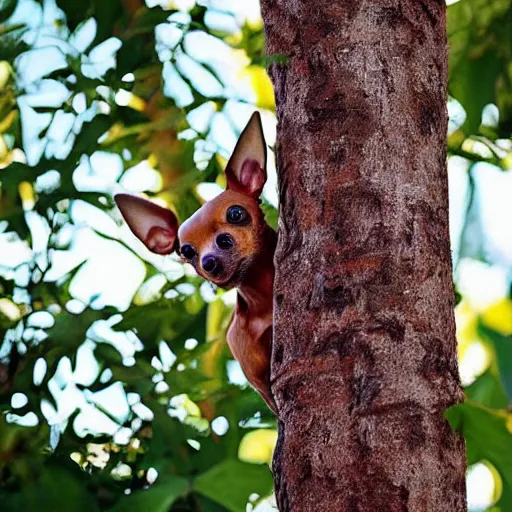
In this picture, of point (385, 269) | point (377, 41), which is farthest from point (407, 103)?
point (385, 269)

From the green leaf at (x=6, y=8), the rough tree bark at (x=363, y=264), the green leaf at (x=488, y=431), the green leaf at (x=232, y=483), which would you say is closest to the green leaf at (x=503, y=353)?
the green leaf at (x=488, y=431)

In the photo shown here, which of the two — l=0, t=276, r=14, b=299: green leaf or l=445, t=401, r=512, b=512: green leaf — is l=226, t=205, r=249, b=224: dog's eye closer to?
l=0, t=276, r=14, b=299: green leaf

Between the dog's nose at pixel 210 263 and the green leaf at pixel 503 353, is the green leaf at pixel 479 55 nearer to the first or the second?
the dog's nose at pixel 210 263

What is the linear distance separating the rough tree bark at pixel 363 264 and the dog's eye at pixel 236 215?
0.47 m

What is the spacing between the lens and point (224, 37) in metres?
1.45

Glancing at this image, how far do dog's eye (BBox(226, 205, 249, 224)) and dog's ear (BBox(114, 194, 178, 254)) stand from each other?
0.10 m

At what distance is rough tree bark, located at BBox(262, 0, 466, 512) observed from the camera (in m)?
1.13

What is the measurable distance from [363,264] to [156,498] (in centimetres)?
32

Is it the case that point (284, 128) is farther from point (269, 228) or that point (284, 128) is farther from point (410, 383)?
point (269, 228)

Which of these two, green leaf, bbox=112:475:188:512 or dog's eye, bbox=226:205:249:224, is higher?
dog's eye, bbox=226:205:249:224

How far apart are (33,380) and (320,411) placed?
37 centimetres

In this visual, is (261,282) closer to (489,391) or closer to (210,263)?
(210,263)

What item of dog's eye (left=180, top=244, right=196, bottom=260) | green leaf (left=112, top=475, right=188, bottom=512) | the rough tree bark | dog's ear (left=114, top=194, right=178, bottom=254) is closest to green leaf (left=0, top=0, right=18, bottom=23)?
the rough tree bark

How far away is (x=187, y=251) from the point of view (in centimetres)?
186
